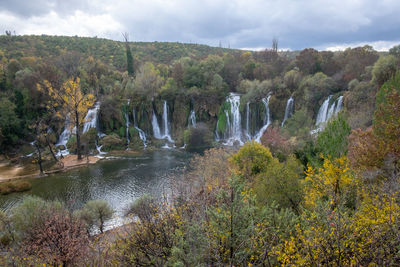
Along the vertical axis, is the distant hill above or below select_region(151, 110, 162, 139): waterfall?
above

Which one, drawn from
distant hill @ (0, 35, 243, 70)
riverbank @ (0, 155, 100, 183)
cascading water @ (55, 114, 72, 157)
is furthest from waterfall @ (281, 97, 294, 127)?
cascading water @ (55, 114, 72, 157)

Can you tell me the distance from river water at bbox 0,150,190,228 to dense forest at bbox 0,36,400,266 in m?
2.38

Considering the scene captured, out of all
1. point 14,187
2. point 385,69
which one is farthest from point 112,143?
point 385,69

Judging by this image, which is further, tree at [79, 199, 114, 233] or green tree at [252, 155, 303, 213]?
tree at [79, 199, 114, 233]

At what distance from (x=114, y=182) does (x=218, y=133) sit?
19912 mm

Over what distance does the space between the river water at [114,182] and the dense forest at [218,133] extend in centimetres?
238

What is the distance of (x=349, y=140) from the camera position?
54.2 ft

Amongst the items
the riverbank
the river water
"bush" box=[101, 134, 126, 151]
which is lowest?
the river water

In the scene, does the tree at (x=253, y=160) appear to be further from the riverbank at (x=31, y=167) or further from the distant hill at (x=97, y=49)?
the distant hill at (x=97, y=49)

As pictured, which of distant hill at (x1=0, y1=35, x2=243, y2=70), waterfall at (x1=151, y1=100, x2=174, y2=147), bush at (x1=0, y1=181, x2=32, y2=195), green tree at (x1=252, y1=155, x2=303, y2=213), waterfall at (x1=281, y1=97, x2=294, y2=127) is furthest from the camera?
distant hill at (x1=0, y1=35, x2=243, y2=70)

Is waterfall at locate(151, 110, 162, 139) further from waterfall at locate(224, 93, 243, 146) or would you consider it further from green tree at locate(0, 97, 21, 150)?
green tree at locate(0, 97, 21, 150)

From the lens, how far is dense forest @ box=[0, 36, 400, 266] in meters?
8.28

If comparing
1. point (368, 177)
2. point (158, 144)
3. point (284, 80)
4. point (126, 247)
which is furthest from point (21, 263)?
point (284, 80)

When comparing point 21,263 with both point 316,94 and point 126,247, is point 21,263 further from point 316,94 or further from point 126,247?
point 316,94
